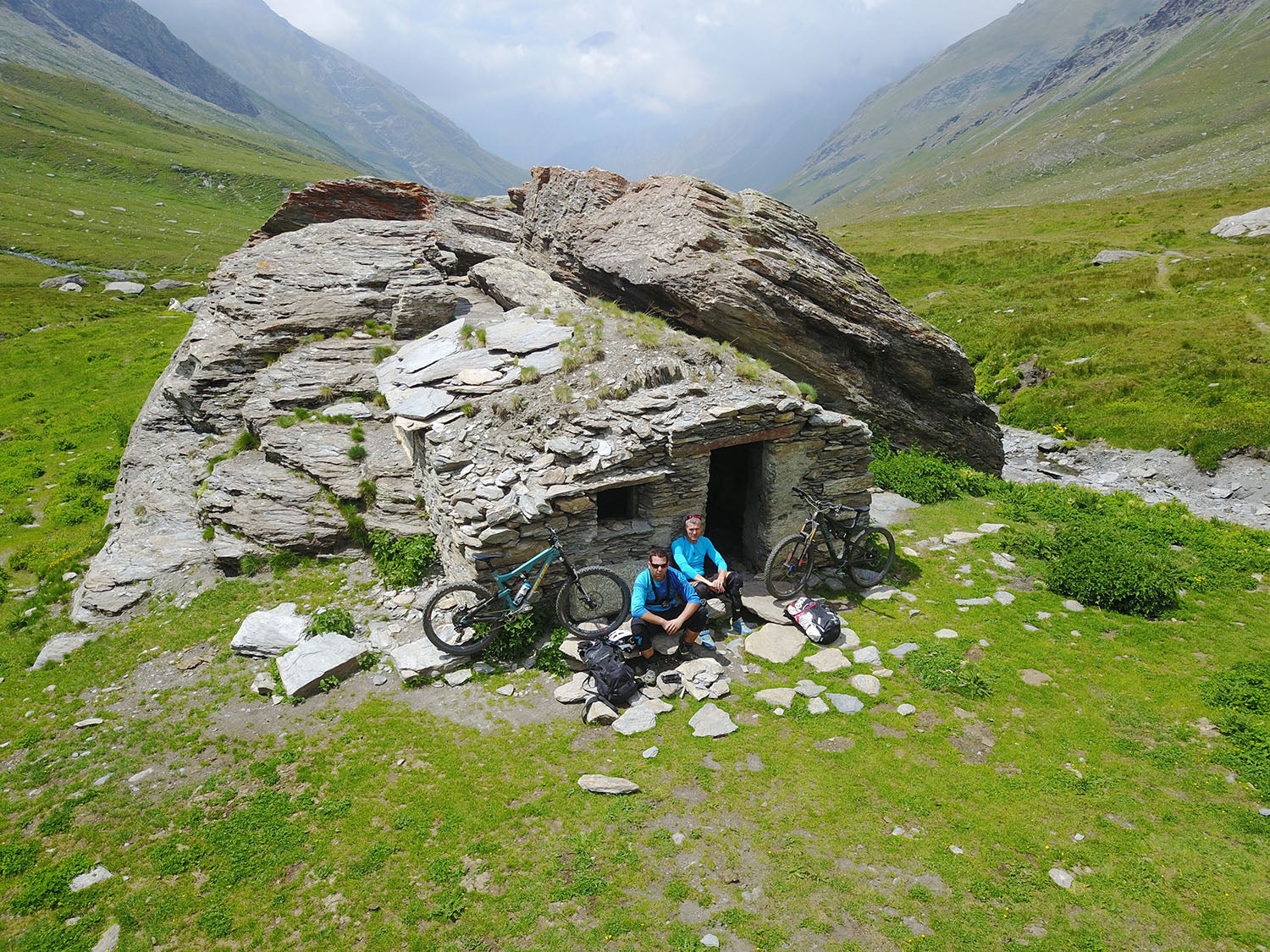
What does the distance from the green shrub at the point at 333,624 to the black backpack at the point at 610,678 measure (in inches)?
194

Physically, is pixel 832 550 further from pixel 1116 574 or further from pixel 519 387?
pixel 519 387

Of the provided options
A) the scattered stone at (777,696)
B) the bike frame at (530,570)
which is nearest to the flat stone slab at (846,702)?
the scattered stone at (777,696)

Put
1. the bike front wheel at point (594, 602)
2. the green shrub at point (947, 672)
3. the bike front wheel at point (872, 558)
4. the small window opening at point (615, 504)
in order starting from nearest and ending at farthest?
the green shrub at point (947, 672) < the bike front wheel at point (594, 602) < the small window opening at point (615, 504) < the bike front wheel at point (872, 558)

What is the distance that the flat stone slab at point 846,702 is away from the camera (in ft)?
30.4

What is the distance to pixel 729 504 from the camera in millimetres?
16156

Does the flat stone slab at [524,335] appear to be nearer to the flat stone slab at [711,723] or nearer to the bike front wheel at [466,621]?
the bike front wheel at [466,621]

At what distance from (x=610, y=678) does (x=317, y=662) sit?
5266 millimetres

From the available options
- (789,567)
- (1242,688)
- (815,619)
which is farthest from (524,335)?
(1242,688)

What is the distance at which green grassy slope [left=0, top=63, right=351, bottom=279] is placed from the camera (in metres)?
74.2

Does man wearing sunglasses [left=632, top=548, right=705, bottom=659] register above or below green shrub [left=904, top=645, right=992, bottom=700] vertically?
above

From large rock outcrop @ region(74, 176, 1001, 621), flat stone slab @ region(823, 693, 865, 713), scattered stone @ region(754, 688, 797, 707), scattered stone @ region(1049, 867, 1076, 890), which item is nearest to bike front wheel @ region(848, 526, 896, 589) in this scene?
large rock outcrop @ region(74, 176, 1001, 621)

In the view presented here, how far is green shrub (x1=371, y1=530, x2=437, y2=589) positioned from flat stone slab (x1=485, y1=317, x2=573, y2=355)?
5.33 metres

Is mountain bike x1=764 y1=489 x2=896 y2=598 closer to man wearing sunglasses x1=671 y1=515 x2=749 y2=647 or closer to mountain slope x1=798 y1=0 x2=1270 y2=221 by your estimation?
man wearing sunglasses x1=671 y1=515 x2=749 y2=647

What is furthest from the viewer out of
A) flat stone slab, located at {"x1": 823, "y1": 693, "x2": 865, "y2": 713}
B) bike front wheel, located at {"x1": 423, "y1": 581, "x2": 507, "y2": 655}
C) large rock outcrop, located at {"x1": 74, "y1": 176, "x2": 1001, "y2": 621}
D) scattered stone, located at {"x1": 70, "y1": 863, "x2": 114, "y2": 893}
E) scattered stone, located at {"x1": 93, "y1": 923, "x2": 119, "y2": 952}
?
large rock outcrop, located at {"x1": 74, "y1": 176, "x2": 1001, "y2": 621}
